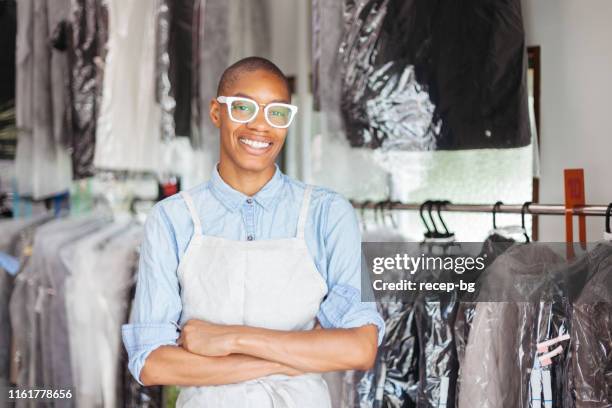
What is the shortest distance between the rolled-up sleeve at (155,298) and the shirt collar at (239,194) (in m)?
0.11

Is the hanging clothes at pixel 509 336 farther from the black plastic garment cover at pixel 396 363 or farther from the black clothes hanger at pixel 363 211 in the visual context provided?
the black clothes hanger at pixel 363 211

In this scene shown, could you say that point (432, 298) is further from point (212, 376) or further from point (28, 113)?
point (28, 113)

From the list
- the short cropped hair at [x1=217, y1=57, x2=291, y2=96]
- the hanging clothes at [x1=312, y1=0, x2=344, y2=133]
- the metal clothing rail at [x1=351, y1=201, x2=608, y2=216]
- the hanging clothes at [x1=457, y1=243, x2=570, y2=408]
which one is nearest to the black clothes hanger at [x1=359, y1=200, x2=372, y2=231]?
the metal clothing rail at [x1=351, y1=201, x2=608, y2=216]

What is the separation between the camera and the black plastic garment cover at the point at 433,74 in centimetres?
176

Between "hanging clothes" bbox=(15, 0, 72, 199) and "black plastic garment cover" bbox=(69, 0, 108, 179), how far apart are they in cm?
16

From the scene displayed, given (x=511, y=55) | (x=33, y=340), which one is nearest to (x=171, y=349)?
(x=511, y=55)

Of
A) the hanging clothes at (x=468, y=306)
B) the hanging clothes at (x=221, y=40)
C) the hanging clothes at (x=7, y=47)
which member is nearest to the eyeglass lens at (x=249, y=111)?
the hanging clothes at (x=468, y=306)

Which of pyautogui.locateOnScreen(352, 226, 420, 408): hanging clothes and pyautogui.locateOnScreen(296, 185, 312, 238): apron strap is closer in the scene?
pyautogui.locateOnScreen(296, 185, 312, 238): apron strap

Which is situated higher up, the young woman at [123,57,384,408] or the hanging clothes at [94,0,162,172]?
the hanging clothes at [94,0,162,172]

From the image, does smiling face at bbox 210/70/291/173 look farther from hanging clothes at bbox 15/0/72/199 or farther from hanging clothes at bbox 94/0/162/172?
hanging clothes at bbox 15/0/72/199

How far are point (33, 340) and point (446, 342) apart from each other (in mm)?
1449

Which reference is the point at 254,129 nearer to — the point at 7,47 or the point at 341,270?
the point at 341,270

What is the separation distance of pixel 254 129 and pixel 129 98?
3.50 feet

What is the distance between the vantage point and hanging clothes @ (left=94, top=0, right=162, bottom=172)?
2.19 metres
